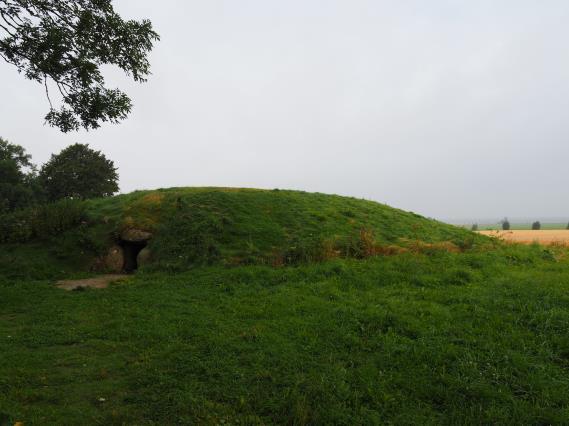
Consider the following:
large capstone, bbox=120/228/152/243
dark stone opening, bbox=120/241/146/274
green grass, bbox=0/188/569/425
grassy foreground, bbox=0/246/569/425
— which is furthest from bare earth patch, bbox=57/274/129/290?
large capstone, bbox=120/228/152/243

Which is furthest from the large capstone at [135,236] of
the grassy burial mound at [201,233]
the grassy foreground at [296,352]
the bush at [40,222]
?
the grassy foreground at [296,352]

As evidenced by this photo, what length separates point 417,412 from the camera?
13.8 ft

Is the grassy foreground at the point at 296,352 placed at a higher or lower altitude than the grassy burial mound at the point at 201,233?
lower

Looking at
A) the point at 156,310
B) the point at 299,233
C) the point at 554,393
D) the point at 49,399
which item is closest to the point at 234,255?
the point at 299,233

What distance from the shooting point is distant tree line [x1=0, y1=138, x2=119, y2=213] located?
3591cm

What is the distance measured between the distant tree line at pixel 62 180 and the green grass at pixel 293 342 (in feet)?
87.7

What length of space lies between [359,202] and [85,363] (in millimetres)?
16743

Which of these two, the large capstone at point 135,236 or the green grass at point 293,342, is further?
the large capstone at point 135,236

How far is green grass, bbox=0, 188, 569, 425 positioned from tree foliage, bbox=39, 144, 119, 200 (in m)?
26.4

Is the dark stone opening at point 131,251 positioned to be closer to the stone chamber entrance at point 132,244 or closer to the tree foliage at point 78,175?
the stone chamber entrance at point 132,244

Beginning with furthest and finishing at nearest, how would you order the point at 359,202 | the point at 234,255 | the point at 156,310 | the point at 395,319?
the point at 359,202, the point at 234,255, the point at 156,310, the point at 395,319

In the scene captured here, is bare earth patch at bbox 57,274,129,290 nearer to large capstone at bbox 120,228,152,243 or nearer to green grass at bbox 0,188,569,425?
green grass at bbox 0,188,569,425

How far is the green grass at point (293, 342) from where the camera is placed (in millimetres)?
4281

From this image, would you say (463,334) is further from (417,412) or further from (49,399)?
(49,399)
